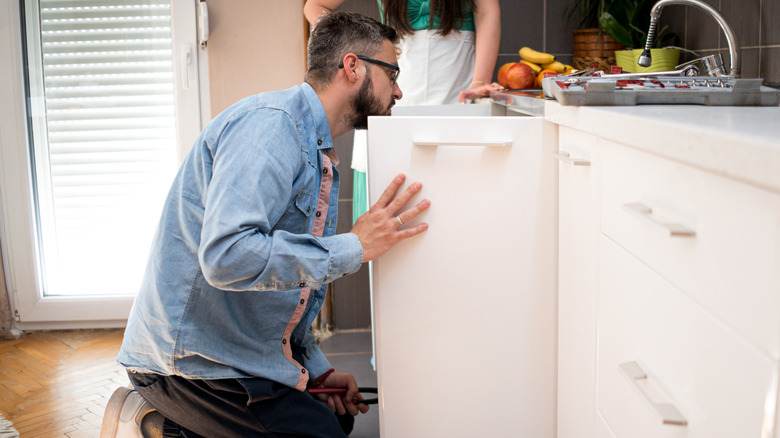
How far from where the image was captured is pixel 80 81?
2791mm

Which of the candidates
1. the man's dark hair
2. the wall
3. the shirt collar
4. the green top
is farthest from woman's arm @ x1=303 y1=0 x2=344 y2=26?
the shirt collar

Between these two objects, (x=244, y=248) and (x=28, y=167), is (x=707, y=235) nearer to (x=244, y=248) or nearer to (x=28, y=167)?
(x=244, y=248)

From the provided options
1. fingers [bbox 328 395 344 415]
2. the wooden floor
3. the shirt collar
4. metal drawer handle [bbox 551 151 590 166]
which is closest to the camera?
metal drawer handle [bbox 551 151 590 166]

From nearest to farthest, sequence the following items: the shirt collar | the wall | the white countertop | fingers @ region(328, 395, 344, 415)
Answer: the white countertop < the shirt collar < fingers @ region(328, 395, 344, 415) < the wall

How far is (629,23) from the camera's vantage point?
7.74 feet

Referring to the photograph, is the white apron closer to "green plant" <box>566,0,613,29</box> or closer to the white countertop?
"green plant" <box>566,0,613,29</box>

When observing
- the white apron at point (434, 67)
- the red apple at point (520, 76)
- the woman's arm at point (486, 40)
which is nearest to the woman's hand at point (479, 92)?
the red apple at point (520, 76)

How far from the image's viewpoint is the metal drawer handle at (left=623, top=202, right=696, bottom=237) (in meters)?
0.68

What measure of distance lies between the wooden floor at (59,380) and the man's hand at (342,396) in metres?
0.80

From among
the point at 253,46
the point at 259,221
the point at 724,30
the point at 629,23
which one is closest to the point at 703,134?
the point at 259,221

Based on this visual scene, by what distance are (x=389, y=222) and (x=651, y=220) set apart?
498 millimetres

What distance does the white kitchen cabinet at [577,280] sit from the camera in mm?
1011

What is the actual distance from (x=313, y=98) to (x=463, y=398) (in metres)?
0.58

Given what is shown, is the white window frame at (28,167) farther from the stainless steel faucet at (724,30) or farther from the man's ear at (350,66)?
the stainless steel faucet at (724,30)
